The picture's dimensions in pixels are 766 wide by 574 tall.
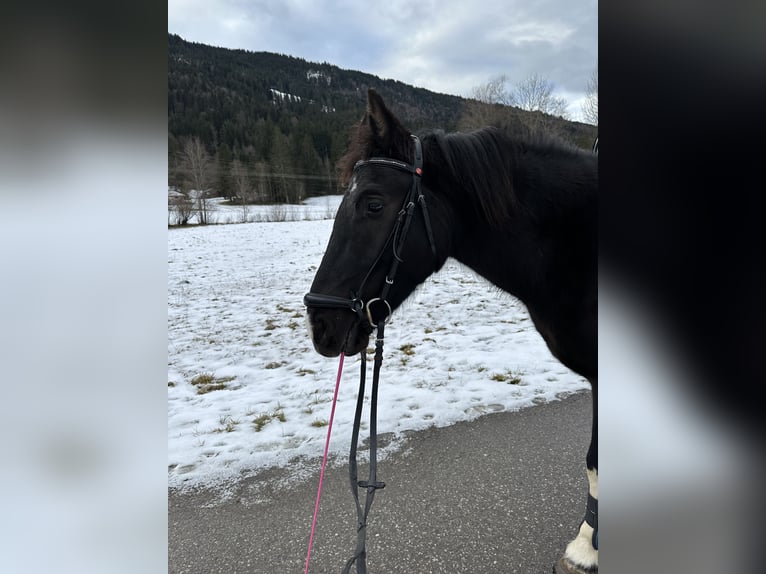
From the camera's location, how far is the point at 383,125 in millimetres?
1836


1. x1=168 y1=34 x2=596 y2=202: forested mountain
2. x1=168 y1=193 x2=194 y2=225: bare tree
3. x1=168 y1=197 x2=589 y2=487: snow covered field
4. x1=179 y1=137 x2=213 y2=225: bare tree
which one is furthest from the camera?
x1=179 y1=137 x2=213 y2=225: bare tree

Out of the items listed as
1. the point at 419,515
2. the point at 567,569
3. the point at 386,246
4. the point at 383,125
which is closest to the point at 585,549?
the point at 567,569

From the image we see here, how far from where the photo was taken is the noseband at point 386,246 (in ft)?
5.71

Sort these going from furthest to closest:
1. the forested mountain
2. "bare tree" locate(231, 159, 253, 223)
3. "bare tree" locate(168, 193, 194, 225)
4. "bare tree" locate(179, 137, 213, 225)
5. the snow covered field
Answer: "bare tree" locate(231, 159, 253, 223) → "bare tree" locate(179, 137, 213, 225) → "bare tree" locate(168, 193, 194, 225) → the forested mountain → the snow covered field

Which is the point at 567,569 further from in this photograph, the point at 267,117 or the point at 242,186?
the point at 267,117

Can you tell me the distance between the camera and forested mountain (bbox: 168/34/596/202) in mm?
5289

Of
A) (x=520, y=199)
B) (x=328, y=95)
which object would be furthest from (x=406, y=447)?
(x=328, y=95)

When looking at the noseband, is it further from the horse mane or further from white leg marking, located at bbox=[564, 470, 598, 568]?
white leg marking, located at bbox=[564, 470, 598, 568]

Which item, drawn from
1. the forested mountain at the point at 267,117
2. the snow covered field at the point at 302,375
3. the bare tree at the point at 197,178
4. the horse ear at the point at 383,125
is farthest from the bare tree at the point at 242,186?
the horse ear at the point at 383,125

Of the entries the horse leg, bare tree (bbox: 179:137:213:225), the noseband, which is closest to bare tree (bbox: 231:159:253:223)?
bare tree (bbox: 179:137:213:225)

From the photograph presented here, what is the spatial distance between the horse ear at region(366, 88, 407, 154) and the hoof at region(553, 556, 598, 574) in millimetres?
2057

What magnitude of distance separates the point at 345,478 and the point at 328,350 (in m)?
1.38
